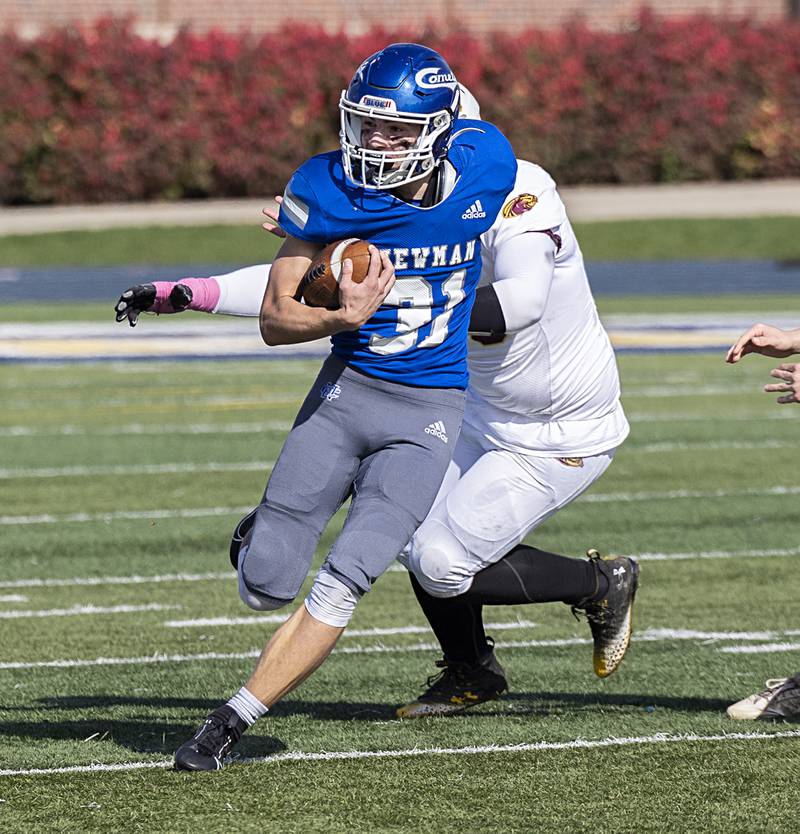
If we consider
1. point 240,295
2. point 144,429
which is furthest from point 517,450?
point 144,429

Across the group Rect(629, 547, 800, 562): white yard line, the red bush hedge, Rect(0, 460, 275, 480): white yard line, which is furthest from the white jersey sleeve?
the red bush hedge

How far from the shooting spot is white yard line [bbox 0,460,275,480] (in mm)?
10406

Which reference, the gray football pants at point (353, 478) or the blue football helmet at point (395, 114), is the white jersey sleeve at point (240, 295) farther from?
the blue football helmet at point (395, 114)

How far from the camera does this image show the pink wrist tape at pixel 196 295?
212 inches

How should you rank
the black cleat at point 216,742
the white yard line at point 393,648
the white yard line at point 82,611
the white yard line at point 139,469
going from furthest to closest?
the white yard line at point 139,469
the white yard line at point 82,611
the white yard line at point 393,648
the black cleat at point 216,742

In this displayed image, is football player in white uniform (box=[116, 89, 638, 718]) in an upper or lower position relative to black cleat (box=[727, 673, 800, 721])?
upper

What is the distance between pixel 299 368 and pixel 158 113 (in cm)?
1548

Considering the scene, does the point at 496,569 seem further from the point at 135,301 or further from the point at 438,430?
the point at 135,301

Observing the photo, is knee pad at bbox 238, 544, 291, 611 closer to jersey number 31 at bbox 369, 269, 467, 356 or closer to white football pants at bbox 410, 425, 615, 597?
white football pants at bbox 410, 425, 615, 597

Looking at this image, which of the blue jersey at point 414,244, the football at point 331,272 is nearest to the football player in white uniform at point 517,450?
the blue jersey at point 414,244

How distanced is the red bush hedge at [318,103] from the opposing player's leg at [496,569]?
24156mm

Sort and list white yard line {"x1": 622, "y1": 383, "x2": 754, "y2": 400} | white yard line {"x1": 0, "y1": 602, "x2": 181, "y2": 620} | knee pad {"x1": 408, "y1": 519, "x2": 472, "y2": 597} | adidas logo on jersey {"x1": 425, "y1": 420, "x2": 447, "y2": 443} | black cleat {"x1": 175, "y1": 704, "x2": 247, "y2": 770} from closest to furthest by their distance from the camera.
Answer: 1. black cleat {"x1": 175, "y1": 704, "x2": 247, "y2": 770}
2. adidas logo on jersey {"x1": 425, "y1": 420, "x2": 447, "y2": 443}
3. knee pad {"x1": 408, "y1": 519, "x2": 472, "y2": 597}
4. white yard line {"x1": 0, "y1": 602, "x2": 181, "y2": 620}
5. white yard line {"x1": 622, "y1": 383, "x2": 754, "y2": 400}

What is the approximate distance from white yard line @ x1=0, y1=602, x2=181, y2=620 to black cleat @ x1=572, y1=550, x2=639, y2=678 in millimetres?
2014

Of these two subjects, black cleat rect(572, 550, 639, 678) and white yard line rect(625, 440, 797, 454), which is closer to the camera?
black cleat rect(572, 550, 639, 678)
